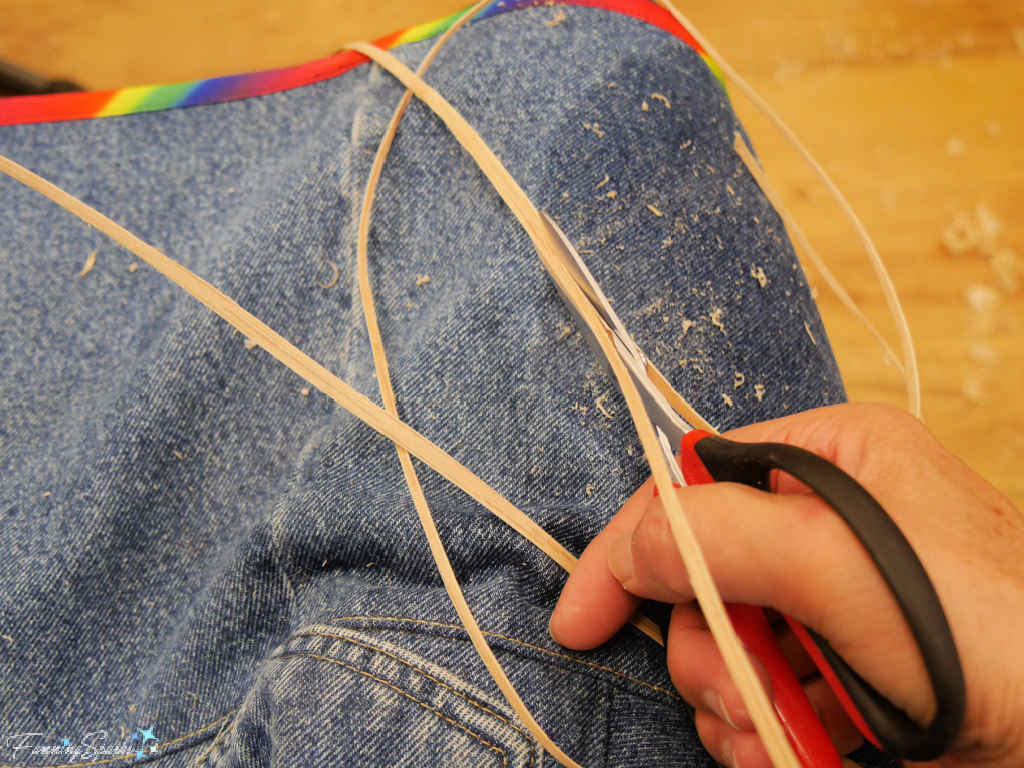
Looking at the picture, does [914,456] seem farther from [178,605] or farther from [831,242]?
[831,242]

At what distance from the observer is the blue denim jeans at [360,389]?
352 mm

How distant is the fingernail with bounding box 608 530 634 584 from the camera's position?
329mm

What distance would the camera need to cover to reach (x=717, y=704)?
32 centimetres

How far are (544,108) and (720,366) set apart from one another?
234mm

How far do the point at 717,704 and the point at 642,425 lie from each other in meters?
0.15

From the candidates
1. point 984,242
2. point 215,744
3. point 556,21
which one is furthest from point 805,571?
point 984,242

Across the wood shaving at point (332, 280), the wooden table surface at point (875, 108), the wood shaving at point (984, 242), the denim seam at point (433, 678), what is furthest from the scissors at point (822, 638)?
the wood shaving at point (984, 242)

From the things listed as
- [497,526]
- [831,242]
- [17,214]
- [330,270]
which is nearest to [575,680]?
[497,526]

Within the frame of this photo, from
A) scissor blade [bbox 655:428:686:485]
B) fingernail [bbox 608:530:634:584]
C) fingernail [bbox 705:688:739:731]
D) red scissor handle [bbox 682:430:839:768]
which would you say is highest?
scissor blade [bbox 655:428:686:485]

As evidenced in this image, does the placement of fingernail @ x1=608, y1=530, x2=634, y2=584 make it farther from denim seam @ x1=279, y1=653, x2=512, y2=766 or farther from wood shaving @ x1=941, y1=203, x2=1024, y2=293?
wood shaving @ x1=941, y1=203, x2=1024, y2=293

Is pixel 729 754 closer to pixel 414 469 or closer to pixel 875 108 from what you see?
pixel 414 469

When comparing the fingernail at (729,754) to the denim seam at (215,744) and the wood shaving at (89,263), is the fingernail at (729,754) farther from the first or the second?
the wood shaving at (89,263)

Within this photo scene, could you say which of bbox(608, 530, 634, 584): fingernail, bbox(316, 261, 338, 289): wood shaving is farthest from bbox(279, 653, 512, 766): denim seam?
bbox(316, 261, 338, 289): wood shaving

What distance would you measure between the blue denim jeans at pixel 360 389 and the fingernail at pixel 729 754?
35mm
